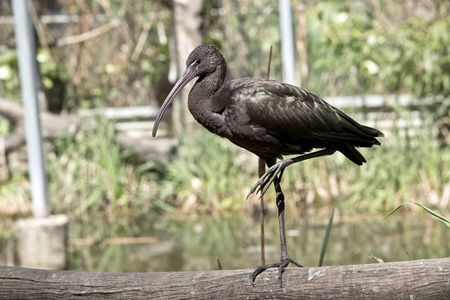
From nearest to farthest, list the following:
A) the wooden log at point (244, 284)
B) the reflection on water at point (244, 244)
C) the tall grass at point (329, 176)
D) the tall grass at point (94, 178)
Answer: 1. the wooden log at point (244, 284)
2. the reflection on water at point (244, 244)
3. the tall grass at point (329, 176)
4. the tall grass at point (94, 178)

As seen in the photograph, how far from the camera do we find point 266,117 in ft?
8.50

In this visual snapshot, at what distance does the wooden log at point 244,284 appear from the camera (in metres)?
2.17

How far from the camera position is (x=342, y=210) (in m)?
6.48

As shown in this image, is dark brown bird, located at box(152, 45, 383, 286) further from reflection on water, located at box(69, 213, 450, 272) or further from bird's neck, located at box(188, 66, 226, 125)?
reflection on water, located at box(69, 213, 450, 272)

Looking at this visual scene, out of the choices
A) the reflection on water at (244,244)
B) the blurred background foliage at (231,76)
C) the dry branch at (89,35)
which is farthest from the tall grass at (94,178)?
the dry branch at (89,35)

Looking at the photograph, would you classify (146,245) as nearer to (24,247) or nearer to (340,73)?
(24,247)

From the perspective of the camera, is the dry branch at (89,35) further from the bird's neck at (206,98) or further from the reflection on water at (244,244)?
the bird's neck at (206,98)

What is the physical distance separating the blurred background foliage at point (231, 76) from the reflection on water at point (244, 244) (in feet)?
1.27

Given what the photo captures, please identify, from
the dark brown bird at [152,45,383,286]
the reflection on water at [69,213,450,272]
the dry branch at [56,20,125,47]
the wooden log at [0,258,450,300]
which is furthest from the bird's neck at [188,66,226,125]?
the dry branch at [56,20,125,47]

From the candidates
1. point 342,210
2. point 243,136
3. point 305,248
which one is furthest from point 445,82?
point 243,136

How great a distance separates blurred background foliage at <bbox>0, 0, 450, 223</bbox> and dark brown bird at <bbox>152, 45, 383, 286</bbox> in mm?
3751

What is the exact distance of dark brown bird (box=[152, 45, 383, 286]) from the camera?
258 centimetres

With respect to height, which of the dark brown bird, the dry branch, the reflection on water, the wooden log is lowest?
the reflection on water

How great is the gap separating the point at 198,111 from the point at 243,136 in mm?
206
